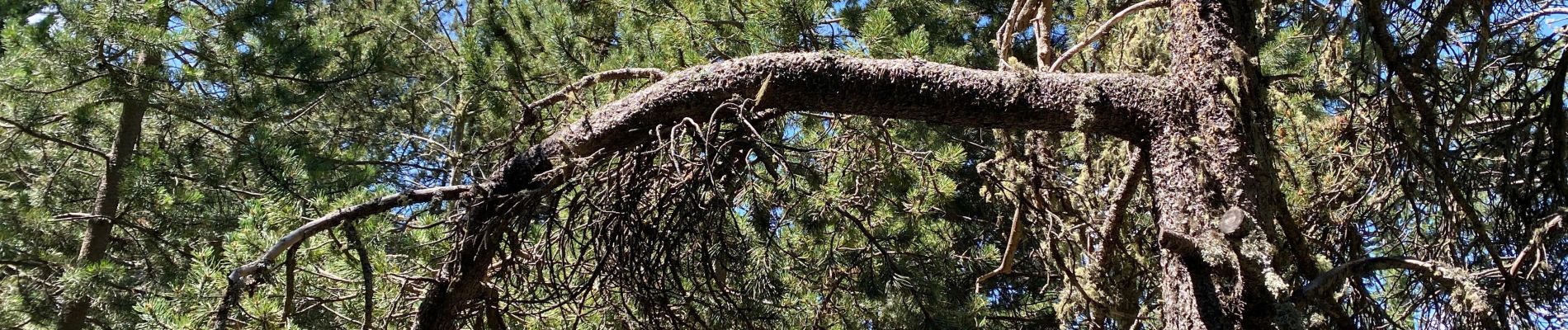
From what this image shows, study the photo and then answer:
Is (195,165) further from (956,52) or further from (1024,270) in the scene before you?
(1024,270)

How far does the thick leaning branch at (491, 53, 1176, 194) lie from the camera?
2277mm

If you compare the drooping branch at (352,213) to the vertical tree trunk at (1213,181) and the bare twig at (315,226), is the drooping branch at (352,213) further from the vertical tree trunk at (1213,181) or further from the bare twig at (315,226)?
the vertical tree trunk at (1213,181)

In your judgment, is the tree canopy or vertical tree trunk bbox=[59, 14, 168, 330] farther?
vertical tree trunk bbox=[59, 14, 168, 330]

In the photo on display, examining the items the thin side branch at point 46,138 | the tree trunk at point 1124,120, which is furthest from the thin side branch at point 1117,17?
the thin side branch at point 46,138

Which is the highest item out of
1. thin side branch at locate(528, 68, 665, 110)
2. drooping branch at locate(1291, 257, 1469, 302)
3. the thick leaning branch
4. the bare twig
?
thin side branch at locate(528, 68, 665, 110)

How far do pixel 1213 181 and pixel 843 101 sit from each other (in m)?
0.80

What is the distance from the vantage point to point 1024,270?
5.75 metres

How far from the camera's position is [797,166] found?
4609 mm

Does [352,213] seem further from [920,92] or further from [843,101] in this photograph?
[920,92]

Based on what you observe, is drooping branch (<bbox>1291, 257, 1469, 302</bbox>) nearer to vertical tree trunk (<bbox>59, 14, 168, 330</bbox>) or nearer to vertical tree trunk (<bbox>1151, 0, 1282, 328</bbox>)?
vertical tree trunk (<bbox>1151, 0, 1282, 328</bbox>)

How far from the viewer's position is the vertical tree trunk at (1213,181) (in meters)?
2.07

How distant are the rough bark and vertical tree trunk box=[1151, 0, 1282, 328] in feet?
0.28

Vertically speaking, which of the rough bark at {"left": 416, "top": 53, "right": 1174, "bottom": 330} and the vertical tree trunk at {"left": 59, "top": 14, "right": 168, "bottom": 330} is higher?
the vertical tree trunk at {"left": 59, "top": 14, "right": 168, "bottom": 330}

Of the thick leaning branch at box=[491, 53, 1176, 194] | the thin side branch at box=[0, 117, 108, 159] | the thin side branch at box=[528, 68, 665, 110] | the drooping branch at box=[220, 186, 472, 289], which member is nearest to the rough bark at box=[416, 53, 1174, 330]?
the thick leaning branch at box=[491, 53, 1176, 194]
